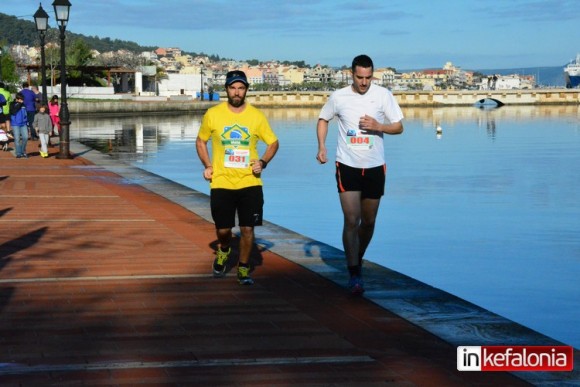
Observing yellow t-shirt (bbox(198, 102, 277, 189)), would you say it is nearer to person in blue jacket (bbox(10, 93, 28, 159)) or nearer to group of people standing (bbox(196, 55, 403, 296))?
group of people standing (bbox(196, 55, 403, 296))

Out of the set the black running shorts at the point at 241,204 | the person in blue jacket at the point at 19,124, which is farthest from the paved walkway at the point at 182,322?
the person in blue jacket at the point at 19,124

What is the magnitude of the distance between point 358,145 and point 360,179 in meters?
0.28

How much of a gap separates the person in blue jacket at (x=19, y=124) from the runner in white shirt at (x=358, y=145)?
17.6 meters

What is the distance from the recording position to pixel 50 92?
88250mm

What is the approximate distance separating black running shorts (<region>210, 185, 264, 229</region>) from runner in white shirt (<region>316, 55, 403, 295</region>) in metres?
0.62

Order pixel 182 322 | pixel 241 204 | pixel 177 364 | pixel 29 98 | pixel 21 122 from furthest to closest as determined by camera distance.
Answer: pixel 29 98 < pixel 21 122 < pixel 241 204 < pixel 182 322 < pixel 177 364

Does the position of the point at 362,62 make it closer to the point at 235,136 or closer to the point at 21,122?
the point at 235,136

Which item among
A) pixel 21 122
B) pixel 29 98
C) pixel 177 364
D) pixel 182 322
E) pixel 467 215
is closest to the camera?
pixel 177 364

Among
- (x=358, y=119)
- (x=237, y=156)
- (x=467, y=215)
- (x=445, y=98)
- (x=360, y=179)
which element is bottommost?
(x=445, y=98)

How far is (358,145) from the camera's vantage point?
9.05 m

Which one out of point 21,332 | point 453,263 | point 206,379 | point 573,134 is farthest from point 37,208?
point 573,134

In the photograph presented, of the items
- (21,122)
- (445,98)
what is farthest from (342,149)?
(445,98)

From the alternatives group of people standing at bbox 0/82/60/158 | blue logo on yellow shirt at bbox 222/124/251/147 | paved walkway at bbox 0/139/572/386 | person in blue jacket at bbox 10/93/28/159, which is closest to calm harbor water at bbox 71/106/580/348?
paved walkway at bbox 0/139/572/386

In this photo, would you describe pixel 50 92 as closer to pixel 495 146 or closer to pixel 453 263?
pixel 495 146
